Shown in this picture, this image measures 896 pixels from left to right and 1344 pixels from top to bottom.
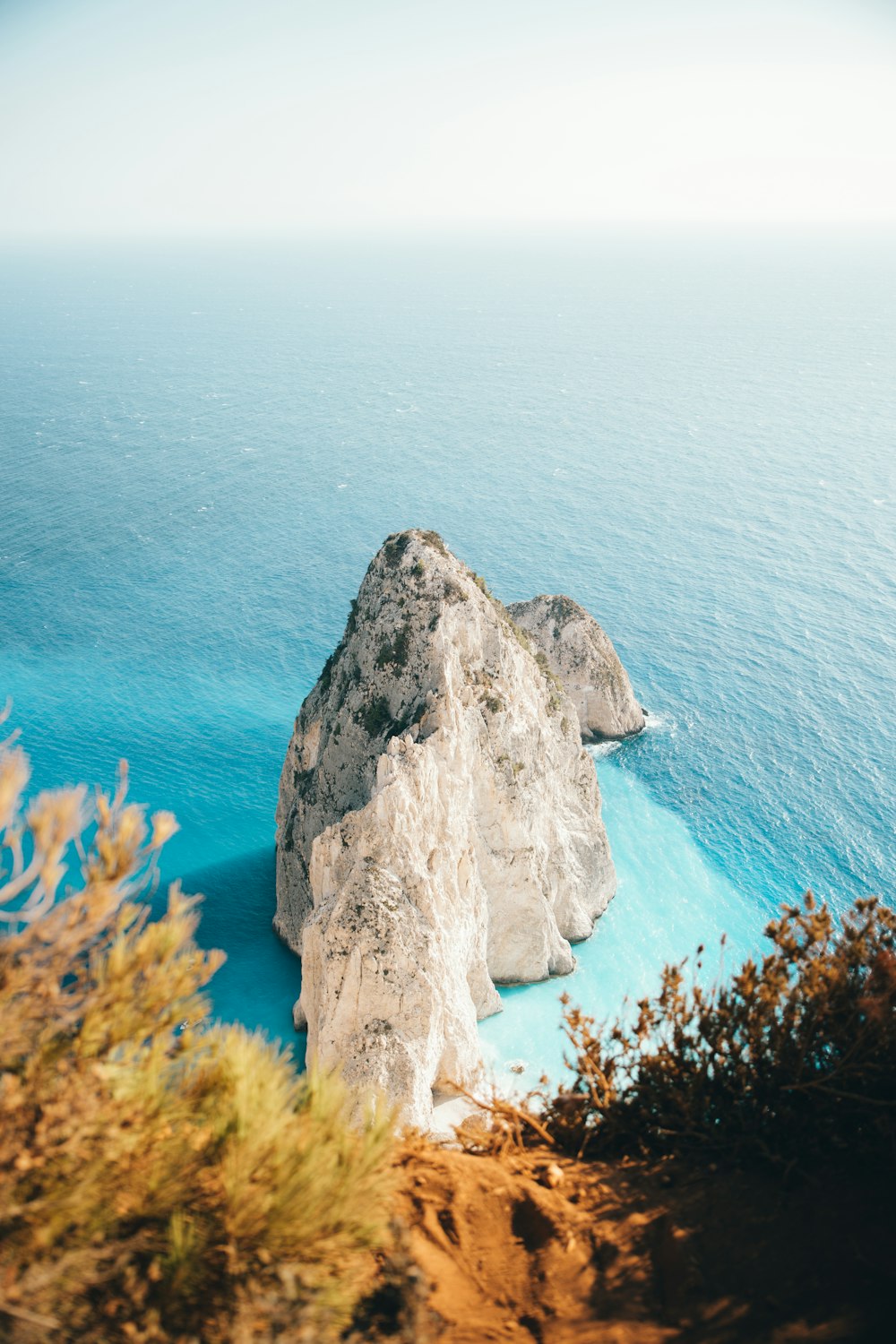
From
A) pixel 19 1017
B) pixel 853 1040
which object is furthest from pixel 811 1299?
pixel 19 1017

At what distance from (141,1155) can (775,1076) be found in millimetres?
8595

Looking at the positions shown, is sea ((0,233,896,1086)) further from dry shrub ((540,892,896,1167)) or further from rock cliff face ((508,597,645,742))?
dry shrub ((540,892,896,1167))

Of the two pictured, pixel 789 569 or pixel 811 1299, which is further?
pixel 789 569

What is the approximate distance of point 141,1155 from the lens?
8578 mm

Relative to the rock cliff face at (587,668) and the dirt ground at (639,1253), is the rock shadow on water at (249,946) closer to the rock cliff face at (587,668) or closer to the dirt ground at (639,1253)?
the rock cliff face at (587,668)

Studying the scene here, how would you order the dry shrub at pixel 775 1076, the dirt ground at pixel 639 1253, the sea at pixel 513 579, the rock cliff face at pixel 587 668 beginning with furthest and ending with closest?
the rock cliff face at pixel 587 668 < the sea at pixel 513 579 < the dry shrub at pixel 775 1076 < the dirt ground at pixel 639 1253

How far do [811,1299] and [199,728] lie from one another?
5345 centimetres

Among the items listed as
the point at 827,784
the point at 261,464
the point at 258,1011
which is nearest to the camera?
the point at 258,1011

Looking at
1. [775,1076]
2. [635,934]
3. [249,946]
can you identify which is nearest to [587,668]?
[635,934]

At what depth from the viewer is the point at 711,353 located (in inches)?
6683

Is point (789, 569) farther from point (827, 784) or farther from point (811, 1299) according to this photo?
point (811, 1299)

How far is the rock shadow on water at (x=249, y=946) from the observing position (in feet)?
117

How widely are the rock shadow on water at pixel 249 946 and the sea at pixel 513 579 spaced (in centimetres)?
17

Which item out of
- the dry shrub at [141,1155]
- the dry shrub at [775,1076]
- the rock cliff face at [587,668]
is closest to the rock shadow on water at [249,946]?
the rock cliff face at [587,668]
